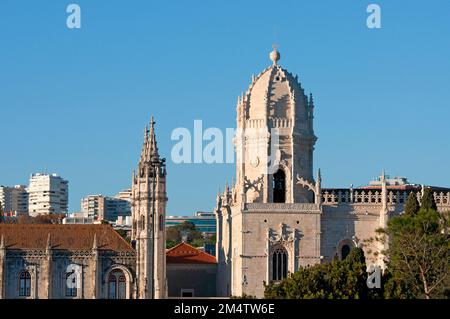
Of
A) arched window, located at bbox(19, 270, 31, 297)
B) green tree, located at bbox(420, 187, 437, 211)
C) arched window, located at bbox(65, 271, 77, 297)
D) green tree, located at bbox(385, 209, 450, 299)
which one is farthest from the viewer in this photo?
arched window, located at bbox(19, 270, 31, 297)

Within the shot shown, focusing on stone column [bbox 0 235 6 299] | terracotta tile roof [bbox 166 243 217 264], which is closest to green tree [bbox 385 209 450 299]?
terracotta tile roof [bbox 166 243 217 264]

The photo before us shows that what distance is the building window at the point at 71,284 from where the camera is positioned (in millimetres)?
88250

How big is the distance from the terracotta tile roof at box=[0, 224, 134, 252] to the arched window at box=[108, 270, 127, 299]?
1.58m

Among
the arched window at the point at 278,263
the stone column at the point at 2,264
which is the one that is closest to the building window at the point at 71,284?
the stone column at the point at 2,264

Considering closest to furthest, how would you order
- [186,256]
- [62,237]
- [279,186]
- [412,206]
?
[412,206], [279,186], [62,237], [186,256]

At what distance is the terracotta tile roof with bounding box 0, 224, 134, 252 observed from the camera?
293 ft

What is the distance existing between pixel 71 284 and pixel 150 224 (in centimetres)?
618

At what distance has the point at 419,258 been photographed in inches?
2881

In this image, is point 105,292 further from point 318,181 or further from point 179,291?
point 318,181

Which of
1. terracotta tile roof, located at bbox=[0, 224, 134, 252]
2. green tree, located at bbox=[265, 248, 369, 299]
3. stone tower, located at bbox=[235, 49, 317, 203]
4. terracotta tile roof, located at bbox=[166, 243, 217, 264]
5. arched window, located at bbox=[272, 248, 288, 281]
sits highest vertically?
stone tower, located at bbox=[235, 49, 317, 203]

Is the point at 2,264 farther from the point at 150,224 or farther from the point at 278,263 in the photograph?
the point at 278,263

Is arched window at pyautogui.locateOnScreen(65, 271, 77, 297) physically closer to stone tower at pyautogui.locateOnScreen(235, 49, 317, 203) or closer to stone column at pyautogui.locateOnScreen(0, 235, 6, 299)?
stone column at pyautogui.locateOnScreen(0, 235, 6, 299)

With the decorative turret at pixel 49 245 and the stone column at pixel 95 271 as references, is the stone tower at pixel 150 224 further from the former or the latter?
the decorative turret at pixel 49 245

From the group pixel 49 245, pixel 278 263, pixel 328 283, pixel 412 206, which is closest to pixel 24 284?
pixel 49 245
